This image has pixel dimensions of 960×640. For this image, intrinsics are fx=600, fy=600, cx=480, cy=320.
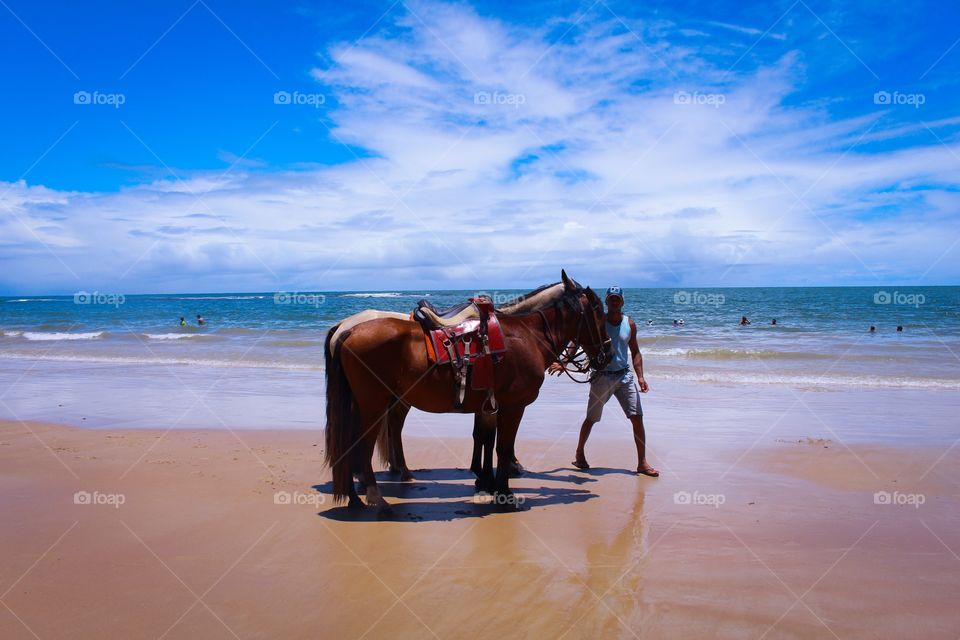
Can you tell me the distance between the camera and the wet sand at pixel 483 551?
3.43 m

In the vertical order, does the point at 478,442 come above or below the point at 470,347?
below

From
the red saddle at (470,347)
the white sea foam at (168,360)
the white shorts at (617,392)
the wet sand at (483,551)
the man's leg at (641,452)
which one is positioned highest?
the white sea foam at (168,360)

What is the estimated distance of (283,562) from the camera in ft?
13.6

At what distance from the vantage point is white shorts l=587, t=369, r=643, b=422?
6.61 metres

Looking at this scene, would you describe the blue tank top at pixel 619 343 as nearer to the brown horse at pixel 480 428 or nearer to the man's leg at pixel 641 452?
the man's leg at pixel 641 452

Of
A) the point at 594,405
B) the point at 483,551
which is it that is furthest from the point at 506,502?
the point at 594,405

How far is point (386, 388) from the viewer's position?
534cm

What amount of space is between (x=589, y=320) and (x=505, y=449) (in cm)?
155

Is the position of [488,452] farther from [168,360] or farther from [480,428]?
[168,360]

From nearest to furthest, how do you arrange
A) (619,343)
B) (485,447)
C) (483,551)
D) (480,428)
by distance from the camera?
(483,551)
(485,447)
(480,428)
(619,343)

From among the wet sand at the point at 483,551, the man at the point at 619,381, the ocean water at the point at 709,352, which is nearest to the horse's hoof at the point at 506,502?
the wet sand at the point at 483,551

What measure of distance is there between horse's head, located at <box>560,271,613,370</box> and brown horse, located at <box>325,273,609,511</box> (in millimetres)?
613

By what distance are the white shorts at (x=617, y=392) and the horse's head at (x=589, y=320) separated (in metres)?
0.65

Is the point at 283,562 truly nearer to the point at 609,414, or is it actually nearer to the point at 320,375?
the point at 609,414
